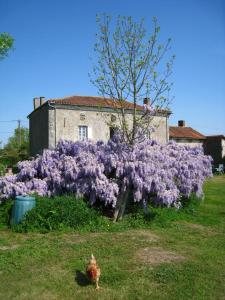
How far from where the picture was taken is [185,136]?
41906 millimetres

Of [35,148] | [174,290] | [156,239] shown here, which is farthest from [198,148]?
[35,148]

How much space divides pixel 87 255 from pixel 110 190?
11.0 feet

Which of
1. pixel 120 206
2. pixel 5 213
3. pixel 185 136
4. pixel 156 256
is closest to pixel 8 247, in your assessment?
pixel 5 213

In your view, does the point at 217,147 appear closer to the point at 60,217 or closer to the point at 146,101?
the point at 146,101

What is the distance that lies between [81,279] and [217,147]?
1582 inches

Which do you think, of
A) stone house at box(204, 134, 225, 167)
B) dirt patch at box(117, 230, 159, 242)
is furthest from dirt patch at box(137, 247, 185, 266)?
stone house at box(204, 134, 225, 167)

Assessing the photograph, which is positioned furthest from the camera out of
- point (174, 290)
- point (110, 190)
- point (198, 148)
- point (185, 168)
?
point (198, 148)

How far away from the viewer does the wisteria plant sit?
10961mm

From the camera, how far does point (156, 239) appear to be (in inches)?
356

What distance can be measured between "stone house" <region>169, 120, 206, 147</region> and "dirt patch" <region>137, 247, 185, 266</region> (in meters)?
32.6

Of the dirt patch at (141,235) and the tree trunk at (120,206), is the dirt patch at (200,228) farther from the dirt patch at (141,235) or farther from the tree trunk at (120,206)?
the tree trunk at (120,206)

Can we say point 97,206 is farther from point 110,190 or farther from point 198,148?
point 198,148

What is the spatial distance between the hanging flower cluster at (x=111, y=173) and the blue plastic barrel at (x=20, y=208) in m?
1.15

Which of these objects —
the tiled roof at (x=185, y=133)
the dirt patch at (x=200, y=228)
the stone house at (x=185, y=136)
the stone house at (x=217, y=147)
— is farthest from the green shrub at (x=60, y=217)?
the stone house at (x=217, y=147)
